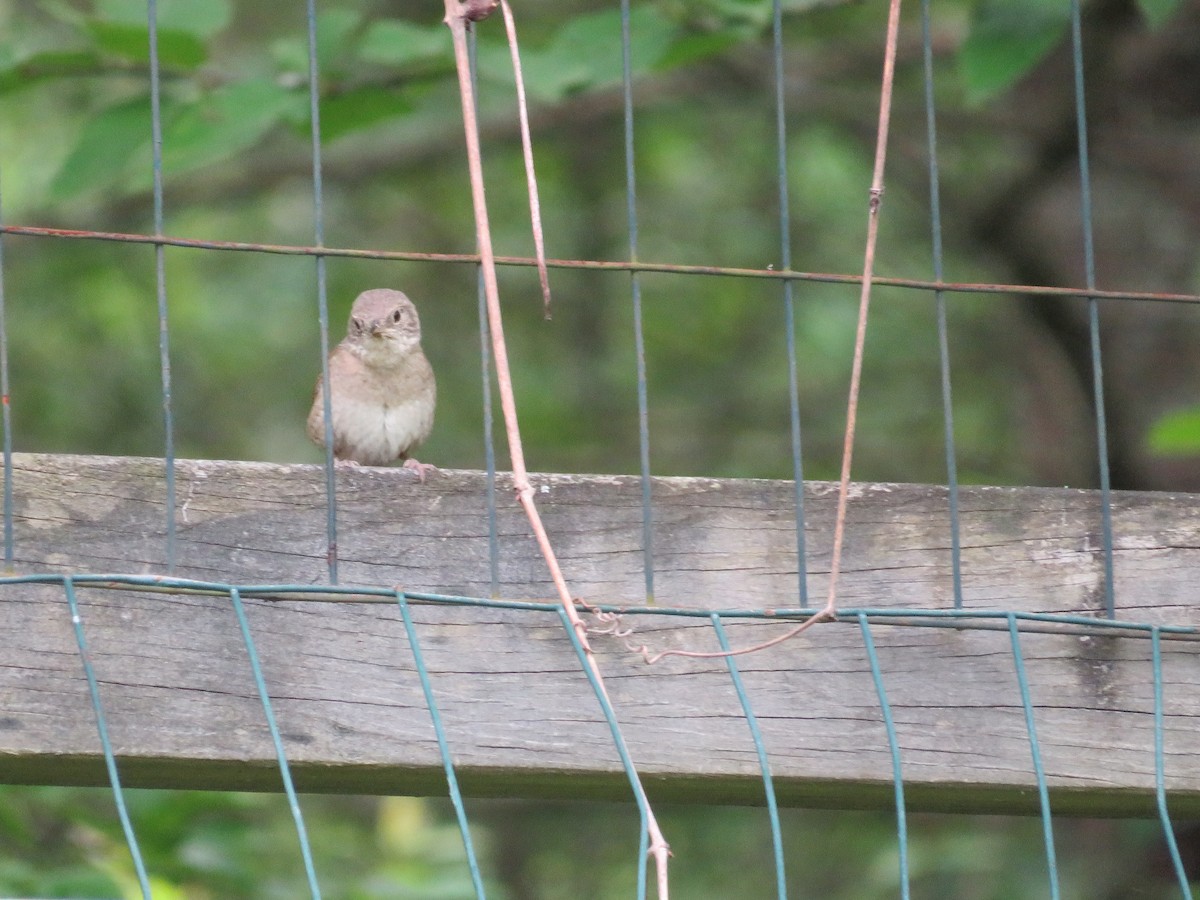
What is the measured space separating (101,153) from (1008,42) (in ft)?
6.29

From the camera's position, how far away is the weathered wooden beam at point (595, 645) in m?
2.17

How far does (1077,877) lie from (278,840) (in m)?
2.61

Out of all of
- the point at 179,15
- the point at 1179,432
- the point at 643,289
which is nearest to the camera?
the point at 1179,432

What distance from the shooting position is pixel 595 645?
7.44 ft

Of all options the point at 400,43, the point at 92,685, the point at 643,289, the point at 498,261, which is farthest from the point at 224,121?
the point at 643,289

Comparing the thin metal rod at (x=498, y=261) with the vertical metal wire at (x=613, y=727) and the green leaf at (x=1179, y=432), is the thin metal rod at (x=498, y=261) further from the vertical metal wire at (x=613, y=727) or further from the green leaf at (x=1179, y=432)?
the green leaf at (x=1179, y=432)

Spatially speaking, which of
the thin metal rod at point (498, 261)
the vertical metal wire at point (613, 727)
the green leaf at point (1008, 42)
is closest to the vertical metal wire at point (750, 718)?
the vertical metal wire at point (613, 727)

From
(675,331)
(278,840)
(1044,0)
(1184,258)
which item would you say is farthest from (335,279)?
(1044,0)

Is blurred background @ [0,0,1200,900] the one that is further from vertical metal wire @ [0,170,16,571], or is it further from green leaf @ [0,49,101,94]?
vertical metal wire @ [0,170,16,571]

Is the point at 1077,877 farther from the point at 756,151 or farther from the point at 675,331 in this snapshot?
the point at 756,151

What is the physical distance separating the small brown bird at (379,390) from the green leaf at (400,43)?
3.19 feet

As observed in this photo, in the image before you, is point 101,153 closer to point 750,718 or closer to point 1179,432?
point 750,718

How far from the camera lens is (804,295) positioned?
6.79 metres

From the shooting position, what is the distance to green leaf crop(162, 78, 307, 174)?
11.5 ft
